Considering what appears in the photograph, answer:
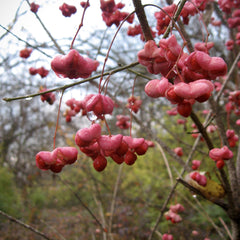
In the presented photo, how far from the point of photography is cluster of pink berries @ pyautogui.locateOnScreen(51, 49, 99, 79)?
628 millimetres

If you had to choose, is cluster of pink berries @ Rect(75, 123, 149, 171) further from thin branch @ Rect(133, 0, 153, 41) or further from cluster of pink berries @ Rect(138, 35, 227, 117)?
thin branch @ Rect(133, 0, 153, 41)

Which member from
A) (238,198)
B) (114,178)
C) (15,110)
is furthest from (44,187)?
(238,198)

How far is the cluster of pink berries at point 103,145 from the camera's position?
62 centimetres

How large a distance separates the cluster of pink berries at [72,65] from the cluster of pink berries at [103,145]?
0.18 metres

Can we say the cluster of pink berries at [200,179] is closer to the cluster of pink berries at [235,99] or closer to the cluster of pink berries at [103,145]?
the cluster of pink berries at [103,145]

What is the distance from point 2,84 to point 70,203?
4177mm

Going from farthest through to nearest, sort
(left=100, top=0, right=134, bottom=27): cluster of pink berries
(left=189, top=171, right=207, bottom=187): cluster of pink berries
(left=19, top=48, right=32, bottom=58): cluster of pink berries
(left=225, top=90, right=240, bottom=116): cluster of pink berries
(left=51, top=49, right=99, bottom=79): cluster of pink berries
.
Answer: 1. (left=19, top=48, right=32, bottom=58): cluster of pink berries
2. (left=225, top=90, right=240, bottom=116): cluster of pink berries
3. (left=100, top=0, right=134, bottom=27): cluster of pink berries
4. (left=189, top=171, right=207, bottom=187): cluster of pink berries
5. (left=51, top=49, right=99, bottom=79): cluster of pink berries

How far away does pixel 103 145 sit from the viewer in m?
0.63

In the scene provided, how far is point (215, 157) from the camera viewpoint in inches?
38.9

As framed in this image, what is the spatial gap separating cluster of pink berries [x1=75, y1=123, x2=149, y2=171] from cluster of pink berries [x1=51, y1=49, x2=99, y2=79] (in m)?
0.18

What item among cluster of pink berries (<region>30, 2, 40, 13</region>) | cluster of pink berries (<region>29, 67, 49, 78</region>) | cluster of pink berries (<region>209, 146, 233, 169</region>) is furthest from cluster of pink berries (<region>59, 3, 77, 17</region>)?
cluster of pink berries (<region>209, 146, 233, 169</region>)

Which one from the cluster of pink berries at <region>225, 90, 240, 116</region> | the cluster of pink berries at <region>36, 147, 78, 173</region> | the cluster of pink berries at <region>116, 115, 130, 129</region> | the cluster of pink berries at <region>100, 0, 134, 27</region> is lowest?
the cluster of pink berries at <region>36, 147, 78, 173</region>

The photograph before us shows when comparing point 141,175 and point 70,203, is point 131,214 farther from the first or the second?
point 70,203

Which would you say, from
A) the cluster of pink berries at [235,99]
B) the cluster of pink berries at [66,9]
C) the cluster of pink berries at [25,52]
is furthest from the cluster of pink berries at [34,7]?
the cluster of pink berries at [235,99]
